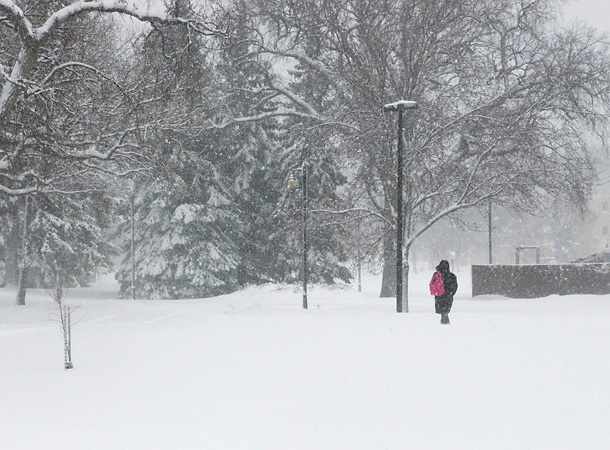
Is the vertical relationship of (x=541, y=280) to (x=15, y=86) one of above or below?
below

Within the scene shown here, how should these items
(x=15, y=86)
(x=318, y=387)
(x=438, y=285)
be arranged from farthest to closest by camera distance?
(x=438, y=285), (x=15, y=86), (x=318, y=387)

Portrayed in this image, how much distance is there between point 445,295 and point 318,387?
7813 millimetres

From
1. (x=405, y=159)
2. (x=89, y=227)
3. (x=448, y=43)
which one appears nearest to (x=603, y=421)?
(x=405, y=159)

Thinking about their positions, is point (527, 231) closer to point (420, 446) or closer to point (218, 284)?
point (218, 284)

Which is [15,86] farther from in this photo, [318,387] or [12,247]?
[12,247]

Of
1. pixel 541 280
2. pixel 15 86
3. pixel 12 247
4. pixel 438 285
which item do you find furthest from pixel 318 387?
pixel 12 247

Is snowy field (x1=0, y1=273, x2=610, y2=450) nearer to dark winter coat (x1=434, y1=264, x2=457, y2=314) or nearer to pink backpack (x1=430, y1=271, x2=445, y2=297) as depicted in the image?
dark winter coat (x1=434, y1=264, x2=457, y2=314)

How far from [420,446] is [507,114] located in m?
17.7

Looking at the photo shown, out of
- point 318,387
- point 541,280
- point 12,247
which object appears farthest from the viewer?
point 12,247

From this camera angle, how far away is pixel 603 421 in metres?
7.02

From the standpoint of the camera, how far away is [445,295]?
636 inches

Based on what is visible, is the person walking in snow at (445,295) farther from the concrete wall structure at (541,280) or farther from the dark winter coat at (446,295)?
the concrete wall structure at (541,280)

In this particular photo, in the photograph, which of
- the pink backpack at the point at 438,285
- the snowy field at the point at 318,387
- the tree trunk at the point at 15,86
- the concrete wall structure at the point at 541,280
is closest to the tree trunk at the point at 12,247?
the snowy field at the point at 318,387

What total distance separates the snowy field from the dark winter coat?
0.53 meters
